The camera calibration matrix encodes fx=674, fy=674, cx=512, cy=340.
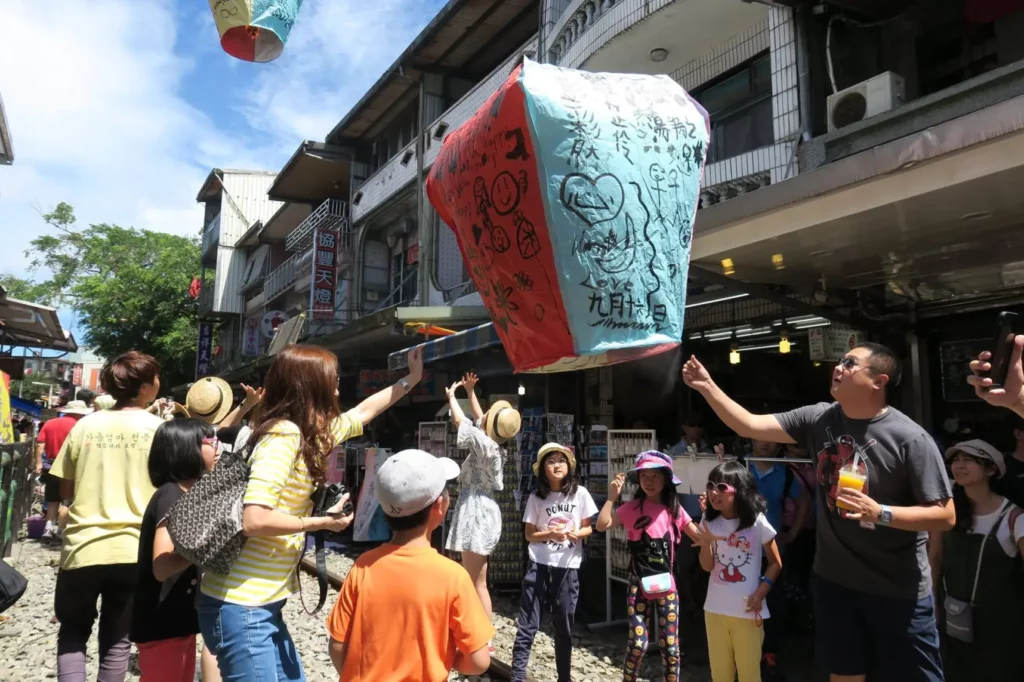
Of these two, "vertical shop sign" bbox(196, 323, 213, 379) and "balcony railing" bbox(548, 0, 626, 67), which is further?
"vertical shop sign" bbox(196, 323, 213, 379)

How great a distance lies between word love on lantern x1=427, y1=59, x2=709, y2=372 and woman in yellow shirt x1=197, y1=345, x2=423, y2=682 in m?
0.79

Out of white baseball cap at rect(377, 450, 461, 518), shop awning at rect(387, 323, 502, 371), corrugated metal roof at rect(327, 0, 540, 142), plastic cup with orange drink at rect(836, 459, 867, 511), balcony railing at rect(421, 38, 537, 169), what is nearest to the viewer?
white baseball cap at rect(377, 450, 461, 518)

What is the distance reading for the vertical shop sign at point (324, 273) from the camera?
17641mm

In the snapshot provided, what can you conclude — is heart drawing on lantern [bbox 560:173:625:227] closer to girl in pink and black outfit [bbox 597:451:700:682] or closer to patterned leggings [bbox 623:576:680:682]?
girl in pink and black outfit [bbox 597:451:700:682]

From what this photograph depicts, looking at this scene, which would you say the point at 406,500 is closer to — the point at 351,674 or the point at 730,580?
the point at 351,674

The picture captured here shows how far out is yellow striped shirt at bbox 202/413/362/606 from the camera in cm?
232

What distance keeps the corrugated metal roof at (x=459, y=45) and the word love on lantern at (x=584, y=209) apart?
11.5 metres

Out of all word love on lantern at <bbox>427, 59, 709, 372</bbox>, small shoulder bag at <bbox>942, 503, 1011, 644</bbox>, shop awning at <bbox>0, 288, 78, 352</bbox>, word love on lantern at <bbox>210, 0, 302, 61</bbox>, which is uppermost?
word love on lantern at <bbox>210, 0, 302, 61</bbox>

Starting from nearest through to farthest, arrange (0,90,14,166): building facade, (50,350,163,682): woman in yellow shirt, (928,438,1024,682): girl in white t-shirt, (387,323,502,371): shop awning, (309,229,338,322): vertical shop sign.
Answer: (50,350,163,682): woman in yellow shirt, (928,438,1024,682): girl in white t-shirt, (387,323,502,371): shop awning, (0,90,14,166): building facade, (309,229,338,322): vertical shop sign

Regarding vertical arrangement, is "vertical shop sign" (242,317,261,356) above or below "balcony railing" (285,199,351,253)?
below

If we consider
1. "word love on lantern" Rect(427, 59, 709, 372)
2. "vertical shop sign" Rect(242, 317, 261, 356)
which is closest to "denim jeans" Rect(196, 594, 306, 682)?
"word love on lantern" Rect(427, 59, 709, 372)

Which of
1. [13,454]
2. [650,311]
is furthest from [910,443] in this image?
[13,454]

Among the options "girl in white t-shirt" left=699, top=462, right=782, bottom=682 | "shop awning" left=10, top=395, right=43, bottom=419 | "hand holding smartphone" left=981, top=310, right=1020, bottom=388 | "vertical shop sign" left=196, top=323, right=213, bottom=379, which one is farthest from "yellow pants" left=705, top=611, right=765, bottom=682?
"vertical shop sign" left=196, top=323, right=213, bottom=379

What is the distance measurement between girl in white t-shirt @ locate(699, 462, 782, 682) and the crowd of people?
0.01m
